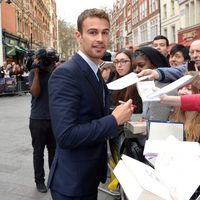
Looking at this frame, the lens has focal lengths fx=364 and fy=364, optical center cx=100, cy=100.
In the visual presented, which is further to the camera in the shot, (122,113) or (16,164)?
(16,164)

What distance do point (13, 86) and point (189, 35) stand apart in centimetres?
1469

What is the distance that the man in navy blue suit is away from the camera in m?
1.97

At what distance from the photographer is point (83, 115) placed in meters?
Answer: 2.06

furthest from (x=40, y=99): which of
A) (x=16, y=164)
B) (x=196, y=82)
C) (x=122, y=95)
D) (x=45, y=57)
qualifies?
(x=196, y=82)

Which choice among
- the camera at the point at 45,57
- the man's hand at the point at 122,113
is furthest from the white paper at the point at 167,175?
the camera at the point at 45,57

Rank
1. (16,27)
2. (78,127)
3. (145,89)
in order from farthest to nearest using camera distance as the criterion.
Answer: (16,27) → (145,89) → (78,127)

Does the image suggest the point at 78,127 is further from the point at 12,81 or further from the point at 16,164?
the point at 12,81

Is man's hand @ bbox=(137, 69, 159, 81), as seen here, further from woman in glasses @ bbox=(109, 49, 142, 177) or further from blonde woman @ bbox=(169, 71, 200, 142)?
woman in glasses @ bbox=(109, 49, 142, 177)

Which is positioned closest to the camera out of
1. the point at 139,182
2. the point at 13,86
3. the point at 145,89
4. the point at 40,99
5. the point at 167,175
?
the point at 139,182

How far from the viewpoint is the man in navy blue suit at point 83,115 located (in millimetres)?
1972

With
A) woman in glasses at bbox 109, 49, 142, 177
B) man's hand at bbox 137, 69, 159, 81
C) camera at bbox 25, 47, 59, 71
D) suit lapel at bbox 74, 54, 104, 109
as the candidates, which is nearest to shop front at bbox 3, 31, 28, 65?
camera at bbox 25, 47, 59, 71

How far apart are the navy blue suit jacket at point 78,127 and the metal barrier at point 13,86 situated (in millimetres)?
16572

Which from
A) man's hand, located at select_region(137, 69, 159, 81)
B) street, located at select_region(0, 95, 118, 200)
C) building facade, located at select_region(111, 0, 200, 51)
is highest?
building facade, located at select_region(111, 0, 200, 51)

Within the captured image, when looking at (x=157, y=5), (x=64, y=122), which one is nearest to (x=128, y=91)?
(x=64, y=122)
